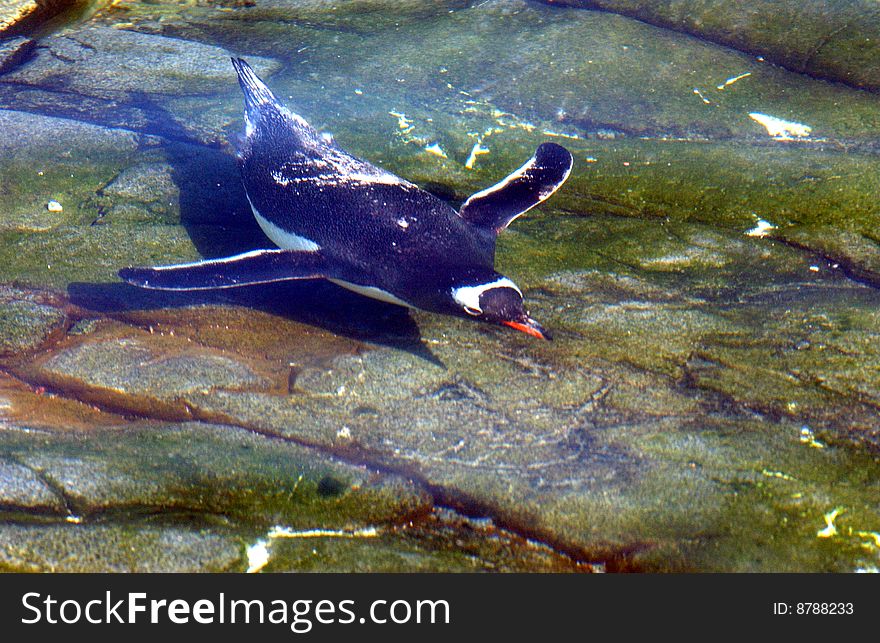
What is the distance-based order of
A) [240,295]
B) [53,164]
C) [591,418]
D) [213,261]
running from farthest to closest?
[53,164] < [240,295] < [213,261] < [591,418]

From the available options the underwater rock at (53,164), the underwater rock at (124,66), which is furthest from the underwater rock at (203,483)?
the underwater rock at (124,66)

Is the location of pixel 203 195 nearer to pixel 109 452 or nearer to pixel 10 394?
pixel 10 394

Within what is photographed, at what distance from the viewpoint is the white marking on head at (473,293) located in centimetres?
303

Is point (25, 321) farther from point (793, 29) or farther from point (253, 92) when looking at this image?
point (793, 29)

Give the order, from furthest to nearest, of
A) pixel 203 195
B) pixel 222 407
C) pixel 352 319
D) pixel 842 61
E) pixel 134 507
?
pixel 842 61
pixel 203 195
pixel 352 319
pixel 222 407
pixel 134 507

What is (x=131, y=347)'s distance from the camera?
3270 millimetres

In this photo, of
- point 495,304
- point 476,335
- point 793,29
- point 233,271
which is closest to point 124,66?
point 233,271

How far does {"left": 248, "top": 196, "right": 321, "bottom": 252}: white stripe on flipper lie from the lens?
3570 mm

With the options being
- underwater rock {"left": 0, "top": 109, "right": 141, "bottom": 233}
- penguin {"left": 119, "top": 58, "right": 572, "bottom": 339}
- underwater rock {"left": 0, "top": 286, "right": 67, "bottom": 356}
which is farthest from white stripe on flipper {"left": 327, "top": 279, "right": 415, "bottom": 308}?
underwater rock {"left": 0, "top": 109, "right": 141, "bottom": 233}

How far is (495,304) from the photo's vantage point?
2.98m

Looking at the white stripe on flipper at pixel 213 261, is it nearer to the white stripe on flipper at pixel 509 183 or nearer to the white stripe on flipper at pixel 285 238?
the white stripe on flipper at pixel 285 238

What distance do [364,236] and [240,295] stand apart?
73cm
